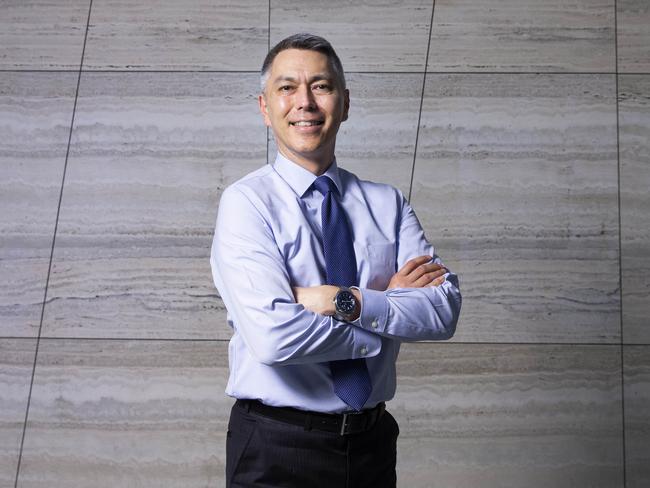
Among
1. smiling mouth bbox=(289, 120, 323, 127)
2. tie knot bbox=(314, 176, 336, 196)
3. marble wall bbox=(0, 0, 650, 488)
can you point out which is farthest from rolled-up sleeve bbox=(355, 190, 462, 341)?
marble wall bbox=(0, 0, 650, 488)

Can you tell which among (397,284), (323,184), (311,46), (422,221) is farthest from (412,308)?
(422,221)

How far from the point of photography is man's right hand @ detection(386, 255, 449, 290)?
1.82 m

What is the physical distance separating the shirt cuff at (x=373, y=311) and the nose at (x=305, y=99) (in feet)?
1.37

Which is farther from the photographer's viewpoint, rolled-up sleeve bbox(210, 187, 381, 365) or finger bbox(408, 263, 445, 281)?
finger bbox(408, 263, 445, 281)

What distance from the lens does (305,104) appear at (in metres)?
1.83

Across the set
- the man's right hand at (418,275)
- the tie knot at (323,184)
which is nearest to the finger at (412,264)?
the man's right hand at (418,275)

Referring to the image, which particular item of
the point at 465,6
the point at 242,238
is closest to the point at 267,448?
the point at 242,238

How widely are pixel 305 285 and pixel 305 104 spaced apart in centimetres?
39

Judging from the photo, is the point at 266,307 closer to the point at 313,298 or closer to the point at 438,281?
the point at 313,298

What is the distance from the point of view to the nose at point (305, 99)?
1.83 metres

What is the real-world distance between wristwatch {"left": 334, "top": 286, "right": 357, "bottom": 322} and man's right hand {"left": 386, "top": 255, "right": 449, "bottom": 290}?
0.56 feet

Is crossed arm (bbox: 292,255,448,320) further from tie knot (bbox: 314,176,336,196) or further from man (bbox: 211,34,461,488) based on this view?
tie knot (bbox: 314,176,336,196)

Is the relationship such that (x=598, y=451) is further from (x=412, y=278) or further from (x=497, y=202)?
(x=412, y=278)

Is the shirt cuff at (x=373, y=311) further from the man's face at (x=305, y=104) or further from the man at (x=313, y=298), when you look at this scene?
the man's face at (x=305, y=104)
